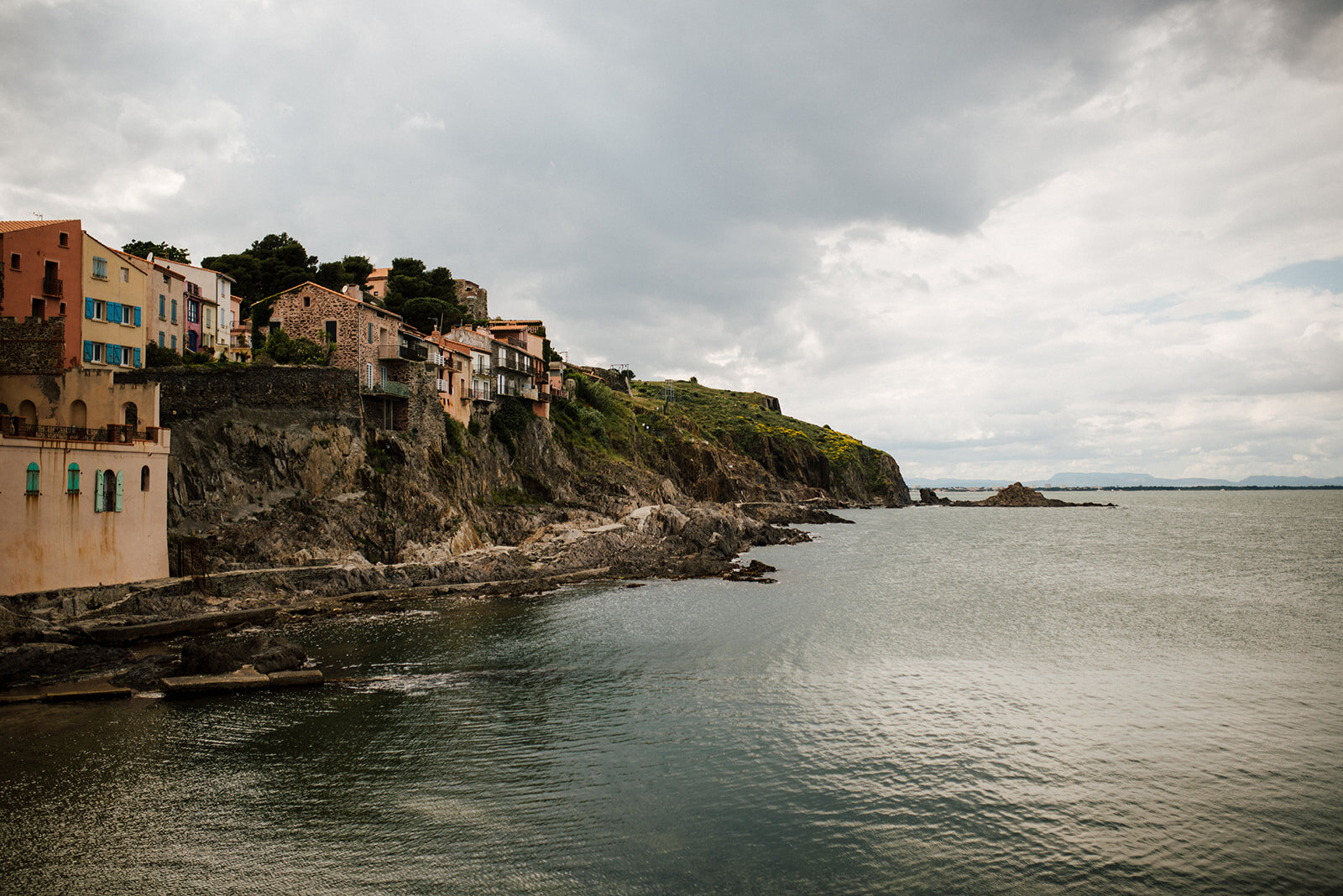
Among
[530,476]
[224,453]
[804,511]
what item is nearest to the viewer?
[224,453]

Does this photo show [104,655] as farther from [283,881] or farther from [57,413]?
[283,881]

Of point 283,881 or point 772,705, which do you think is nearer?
point 283,881

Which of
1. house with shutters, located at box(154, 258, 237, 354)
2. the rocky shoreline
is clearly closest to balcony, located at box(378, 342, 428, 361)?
house with shutters, located at box(154, 258, 237, 354)

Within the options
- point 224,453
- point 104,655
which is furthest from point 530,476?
point 104,655

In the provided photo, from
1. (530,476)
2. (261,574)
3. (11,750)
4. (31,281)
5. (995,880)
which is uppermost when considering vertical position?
(31,281)

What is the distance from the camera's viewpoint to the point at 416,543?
46.3 meters

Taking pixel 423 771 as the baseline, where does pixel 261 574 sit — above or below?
above

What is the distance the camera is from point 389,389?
5069 centimetres

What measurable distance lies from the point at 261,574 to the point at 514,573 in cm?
1506

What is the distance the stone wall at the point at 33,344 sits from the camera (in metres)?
36.7

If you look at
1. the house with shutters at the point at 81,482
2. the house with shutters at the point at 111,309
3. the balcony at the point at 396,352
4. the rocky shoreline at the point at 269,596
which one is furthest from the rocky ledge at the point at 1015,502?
the house with shutters at the point at 81,482

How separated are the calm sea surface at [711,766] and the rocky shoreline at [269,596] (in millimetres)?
2646

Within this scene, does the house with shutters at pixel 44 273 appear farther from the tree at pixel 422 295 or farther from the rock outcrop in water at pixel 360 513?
the tree at pixel 422 295

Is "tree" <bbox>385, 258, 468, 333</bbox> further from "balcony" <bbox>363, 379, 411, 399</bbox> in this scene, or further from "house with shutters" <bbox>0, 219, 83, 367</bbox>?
"house with shutters" <bbox>0, 219, 83, 367</bbox>
